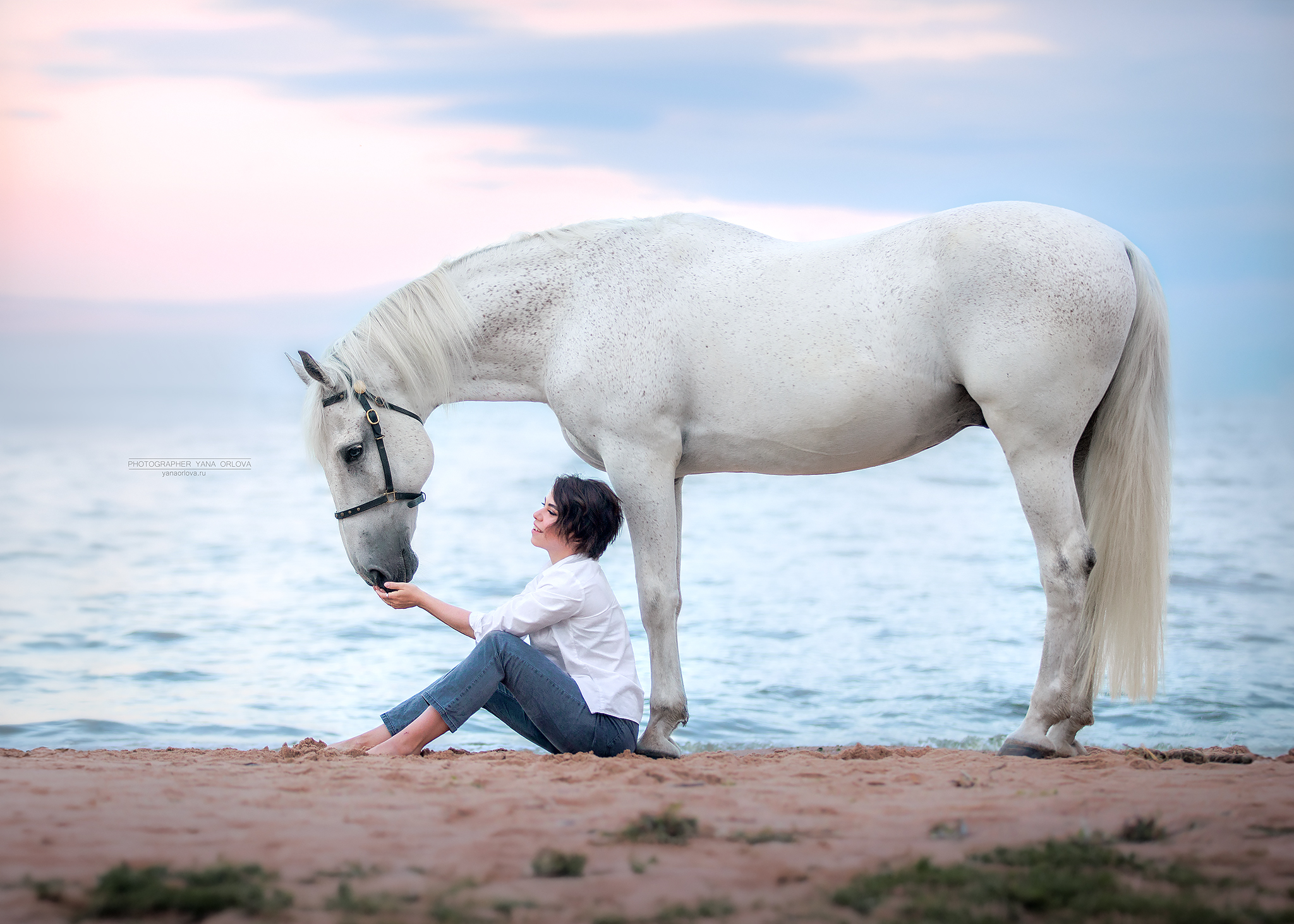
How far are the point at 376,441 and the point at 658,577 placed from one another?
46.0 inches

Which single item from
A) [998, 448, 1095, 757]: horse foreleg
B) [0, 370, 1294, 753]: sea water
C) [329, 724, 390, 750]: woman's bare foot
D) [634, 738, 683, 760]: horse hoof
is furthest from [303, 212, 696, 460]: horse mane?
[0, 370, 1294, 753]: sea water

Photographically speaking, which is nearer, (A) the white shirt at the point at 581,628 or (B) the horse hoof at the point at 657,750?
(A) the white shirt at the point at 581,628

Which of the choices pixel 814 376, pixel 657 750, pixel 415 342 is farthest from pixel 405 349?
pixel 657 750

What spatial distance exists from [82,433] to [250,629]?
970 inches

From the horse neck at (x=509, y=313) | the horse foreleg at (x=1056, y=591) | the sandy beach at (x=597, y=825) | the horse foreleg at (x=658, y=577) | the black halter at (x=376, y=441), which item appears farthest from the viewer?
the horse neck at (x=509, y=313)

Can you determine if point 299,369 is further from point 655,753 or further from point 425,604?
point 655,753

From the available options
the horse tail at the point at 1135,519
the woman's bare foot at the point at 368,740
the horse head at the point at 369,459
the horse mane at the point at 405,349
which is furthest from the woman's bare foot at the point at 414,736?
the horse tail at the point at 1135,519

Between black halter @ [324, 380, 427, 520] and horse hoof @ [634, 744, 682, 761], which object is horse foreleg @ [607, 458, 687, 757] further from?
black halter @ [324, 380, 427, 520]

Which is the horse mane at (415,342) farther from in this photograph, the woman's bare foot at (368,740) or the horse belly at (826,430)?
the woman's bare foot at (368,740)

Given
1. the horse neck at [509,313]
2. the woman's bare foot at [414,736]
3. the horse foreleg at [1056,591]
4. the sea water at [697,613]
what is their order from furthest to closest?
the sea water at [697,613] → the horse neck at [509,313] → the woman's bare foot at [414,736] → the horse foreleg at [1056,591]

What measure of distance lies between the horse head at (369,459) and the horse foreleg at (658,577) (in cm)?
82

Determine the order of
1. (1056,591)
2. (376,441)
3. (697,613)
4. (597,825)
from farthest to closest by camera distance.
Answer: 1. (697,613)
2. (376,441)
3. (1056,591)
4. (597,825)

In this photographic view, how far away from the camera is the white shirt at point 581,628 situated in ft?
11.8

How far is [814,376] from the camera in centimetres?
369
